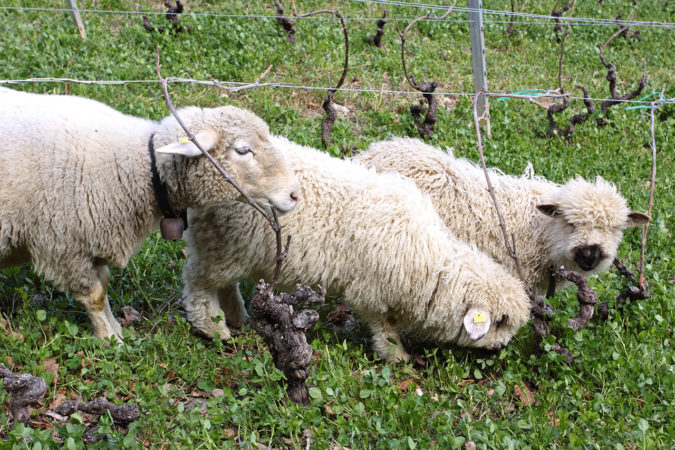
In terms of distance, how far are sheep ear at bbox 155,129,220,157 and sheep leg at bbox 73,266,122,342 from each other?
94 cm

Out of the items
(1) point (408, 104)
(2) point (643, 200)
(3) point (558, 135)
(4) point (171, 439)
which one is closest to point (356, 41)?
(1) point (408, 104)

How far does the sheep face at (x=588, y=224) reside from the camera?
469 cm

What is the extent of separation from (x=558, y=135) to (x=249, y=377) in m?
4.86

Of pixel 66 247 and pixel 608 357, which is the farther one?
pixel 608 357

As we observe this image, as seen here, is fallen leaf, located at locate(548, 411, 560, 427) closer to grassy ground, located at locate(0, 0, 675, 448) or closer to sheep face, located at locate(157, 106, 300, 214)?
grassy ground, located at locate(0, 0, 675, 448)

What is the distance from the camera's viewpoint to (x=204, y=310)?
4.33m

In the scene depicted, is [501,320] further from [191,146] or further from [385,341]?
[191,146]

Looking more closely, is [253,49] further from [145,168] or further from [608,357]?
[608,357]

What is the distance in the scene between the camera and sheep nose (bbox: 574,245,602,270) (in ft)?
15.3

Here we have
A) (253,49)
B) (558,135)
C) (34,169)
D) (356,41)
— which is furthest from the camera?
(356,41)

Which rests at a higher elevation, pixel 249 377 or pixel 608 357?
pixel 608 357

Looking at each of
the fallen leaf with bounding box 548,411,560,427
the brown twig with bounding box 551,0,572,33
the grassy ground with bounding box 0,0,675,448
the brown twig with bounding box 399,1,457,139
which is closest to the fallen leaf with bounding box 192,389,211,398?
the grassy ground with bounding box 0,0,675,448

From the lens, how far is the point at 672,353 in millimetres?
4086

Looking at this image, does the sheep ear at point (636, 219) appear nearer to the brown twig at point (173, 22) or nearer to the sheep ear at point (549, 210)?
the sheep ear at point (549, 210)
